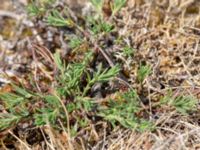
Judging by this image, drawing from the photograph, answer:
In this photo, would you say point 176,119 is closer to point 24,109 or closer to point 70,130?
point 70,130

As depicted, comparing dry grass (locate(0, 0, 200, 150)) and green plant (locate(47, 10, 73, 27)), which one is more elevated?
green plant (locate(47, 10, 73, 27))

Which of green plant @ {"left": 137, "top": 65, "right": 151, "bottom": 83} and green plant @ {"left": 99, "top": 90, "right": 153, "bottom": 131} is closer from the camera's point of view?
green plant @ {"left": 99, "top": 90, "right": 153, "bottom": 131}

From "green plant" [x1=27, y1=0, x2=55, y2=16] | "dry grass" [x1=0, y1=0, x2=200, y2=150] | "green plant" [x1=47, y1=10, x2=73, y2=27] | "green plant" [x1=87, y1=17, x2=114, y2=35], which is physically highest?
"green plant" [x1=27, y1=0, x2=55, y2=16]

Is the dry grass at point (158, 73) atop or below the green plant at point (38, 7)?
below

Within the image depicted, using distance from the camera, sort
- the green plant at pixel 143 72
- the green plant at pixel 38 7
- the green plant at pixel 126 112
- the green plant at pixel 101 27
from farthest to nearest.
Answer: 1. the green plant at pixel 38 7
2. the green plant at pixel 101 27
3. the green plant at pixel 143 72
4. the green plant at pixel 126 112

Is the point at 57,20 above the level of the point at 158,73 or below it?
above

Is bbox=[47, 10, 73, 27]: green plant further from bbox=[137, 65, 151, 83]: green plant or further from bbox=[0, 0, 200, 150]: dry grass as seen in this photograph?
bbox=[137, 65, 151, 83]: green plant

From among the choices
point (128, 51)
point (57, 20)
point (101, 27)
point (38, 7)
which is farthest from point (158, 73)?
point (38, 7)

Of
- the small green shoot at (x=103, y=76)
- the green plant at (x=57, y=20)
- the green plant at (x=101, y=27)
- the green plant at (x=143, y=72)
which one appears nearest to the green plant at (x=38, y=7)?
the green plant at (x=57, y=20)

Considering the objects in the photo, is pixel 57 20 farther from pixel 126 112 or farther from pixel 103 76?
pixel 126 112

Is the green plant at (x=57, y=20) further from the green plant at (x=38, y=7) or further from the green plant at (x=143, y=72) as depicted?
the green plant at (x=143, y=72)

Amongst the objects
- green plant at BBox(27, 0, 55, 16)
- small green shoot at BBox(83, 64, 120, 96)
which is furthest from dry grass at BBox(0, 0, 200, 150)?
green plant at BBox(27, 0, 55, 16)
